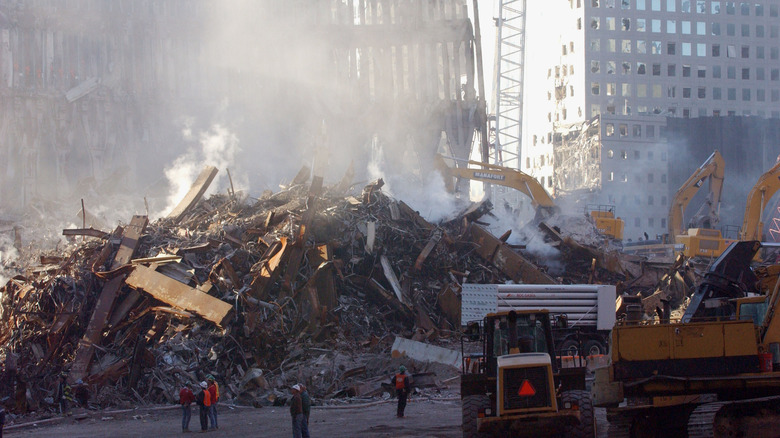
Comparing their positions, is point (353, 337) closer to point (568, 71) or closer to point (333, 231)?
point (333, 231)

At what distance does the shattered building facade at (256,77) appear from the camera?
3403 centimetres

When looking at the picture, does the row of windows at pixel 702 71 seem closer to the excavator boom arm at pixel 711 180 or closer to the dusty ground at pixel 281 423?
the excavator boom arm at pixel 711 180

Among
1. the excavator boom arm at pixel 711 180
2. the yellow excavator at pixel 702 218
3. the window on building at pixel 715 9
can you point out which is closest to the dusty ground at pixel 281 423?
the yellow excavator at pixel 702 218

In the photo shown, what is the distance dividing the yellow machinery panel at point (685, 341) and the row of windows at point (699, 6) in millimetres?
78609

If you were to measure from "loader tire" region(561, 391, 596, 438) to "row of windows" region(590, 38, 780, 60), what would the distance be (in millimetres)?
77987

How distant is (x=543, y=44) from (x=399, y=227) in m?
73.1

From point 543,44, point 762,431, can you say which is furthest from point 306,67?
point 543,44

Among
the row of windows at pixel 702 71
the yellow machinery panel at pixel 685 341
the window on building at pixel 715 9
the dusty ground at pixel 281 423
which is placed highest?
the window on building at pixel 715 9

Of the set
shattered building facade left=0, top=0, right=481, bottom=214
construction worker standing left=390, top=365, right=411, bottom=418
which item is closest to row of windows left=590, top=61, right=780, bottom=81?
shattered building facade left=0, top=0, right=481, bottom=214

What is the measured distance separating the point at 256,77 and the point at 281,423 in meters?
25.2

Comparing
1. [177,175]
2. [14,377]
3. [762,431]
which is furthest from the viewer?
[177,175]

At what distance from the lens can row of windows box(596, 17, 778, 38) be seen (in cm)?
8300

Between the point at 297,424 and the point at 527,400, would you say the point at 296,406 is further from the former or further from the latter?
the point at 527,400

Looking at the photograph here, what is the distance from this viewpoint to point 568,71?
8538cm
